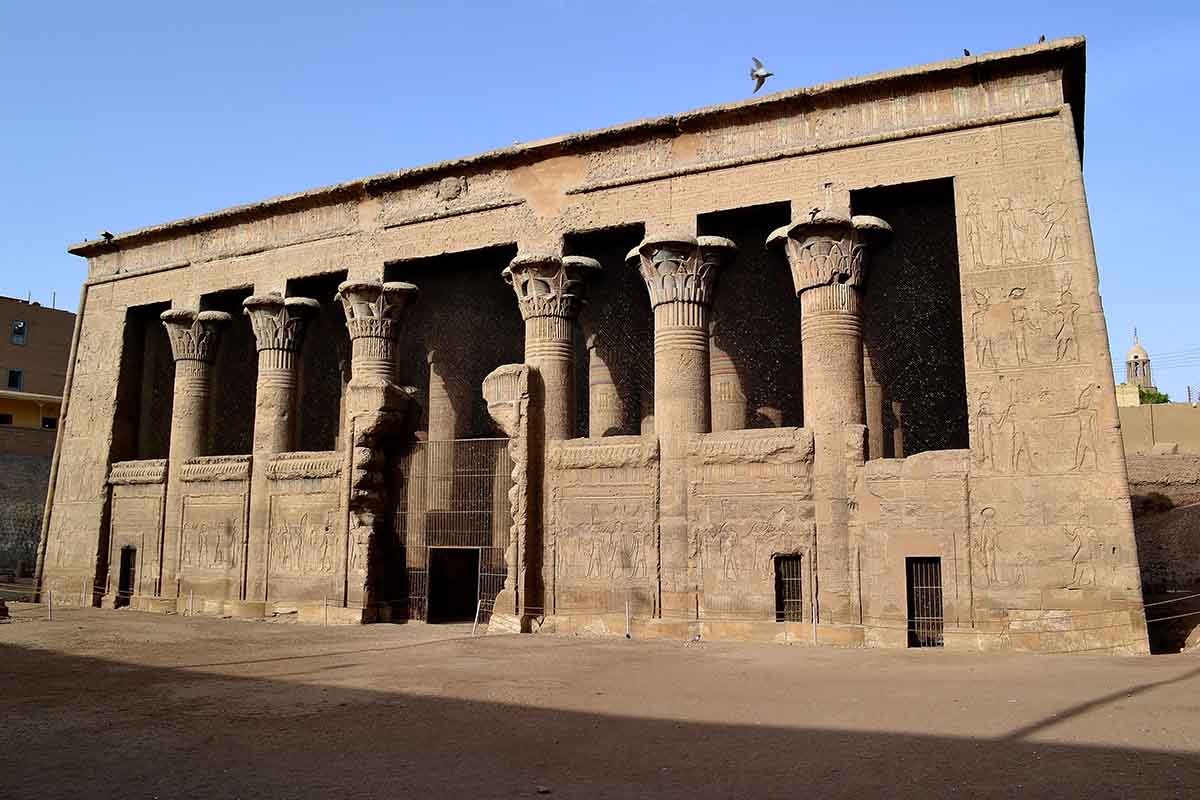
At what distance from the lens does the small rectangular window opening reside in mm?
13609

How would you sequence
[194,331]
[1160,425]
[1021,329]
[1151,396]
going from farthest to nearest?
[1151,396]
[1160,425]
[194,331]
[1021,329]

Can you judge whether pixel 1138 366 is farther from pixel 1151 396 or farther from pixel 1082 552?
pixel 1082 552

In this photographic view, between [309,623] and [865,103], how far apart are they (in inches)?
515

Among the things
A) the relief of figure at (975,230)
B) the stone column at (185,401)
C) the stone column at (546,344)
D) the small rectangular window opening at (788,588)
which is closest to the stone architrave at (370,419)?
the stone column at (546,344)

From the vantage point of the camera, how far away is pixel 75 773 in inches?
231

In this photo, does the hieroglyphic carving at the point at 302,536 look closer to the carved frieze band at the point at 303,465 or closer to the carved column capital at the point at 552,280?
the carved frieze band at the point at 303,465

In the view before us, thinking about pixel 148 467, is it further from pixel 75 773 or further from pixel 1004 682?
pixel 1004 682

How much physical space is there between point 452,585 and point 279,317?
6.49m

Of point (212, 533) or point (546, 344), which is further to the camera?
point (212, 533)

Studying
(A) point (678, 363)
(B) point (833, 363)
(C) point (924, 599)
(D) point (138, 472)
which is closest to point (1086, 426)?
(C) point (924, 599)

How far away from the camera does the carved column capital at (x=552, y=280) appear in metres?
16.0

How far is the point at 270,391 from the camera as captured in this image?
18.7 metres

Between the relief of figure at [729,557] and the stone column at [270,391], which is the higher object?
the stone column at [270,391]

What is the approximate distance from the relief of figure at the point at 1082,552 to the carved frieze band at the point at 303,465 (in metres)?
12.2
